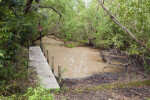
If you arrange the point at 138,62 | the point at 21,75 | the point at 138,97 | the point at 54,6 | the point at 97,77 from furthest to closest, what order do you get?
the point at 54,6, the point at 138,62, the point at 97,77, the point at 21,75, the point at 138,97

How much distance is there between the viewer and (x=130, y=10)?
677 centimetres

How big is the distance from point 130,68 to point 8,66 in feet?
26.2

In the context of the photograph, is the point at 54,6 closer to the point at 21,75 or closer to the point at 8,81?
the point at 21,75

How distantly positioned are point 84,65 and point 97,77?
326 centimetres

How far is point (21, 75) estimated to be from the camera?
675 centimetres

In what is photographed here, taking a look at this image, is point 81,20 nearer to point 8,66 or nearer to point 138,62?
point 138,62

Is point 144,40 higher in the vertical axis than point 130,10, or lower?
lower

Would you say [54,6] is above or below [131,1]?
above

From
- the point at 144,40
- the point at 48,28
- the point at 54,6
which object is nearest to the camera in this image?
the point at 144,40

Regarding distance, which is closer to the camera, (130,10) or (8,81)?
(8,81)

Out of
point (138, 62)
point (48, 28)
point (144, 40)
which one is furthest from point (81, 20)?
point (144, 40)

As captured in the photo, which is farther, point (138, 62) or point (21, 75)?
point (138, 62)

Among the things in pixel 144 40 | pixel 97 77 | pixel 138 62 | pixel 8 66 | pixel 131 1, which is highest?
pixel 131 1

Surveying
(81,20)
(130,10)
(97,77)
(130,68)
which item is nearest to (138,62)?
(130,68)
